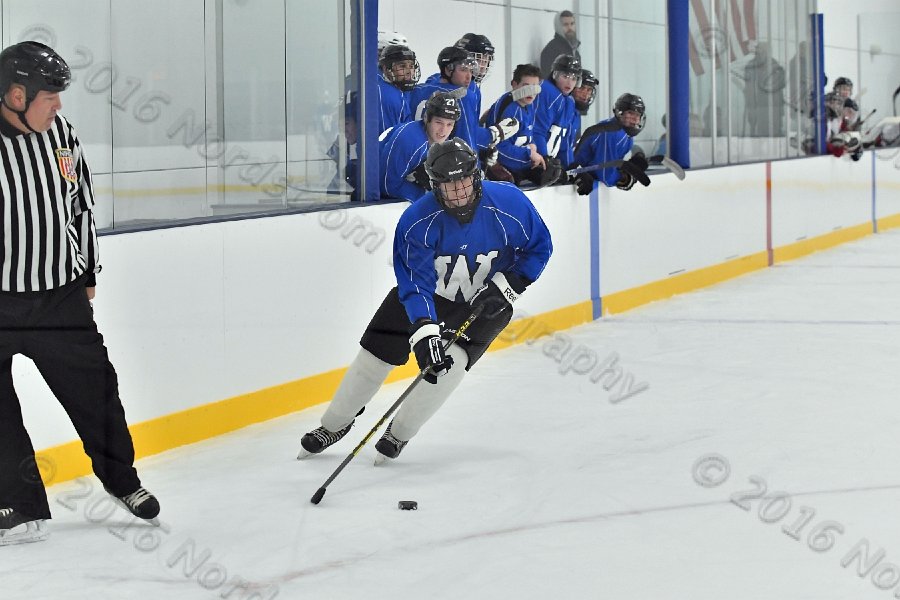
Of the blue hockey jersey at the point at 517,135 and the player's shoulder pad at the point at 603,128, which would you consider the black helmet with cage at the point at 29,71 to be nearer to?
the blue hockey jersey at the point at 517,135

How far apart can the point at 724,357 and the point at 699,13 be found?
12.1 feet

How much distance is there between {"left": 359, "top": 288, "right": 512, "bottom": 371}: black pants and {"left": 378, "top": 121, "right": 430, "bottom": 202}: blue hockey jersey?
4.96 feet

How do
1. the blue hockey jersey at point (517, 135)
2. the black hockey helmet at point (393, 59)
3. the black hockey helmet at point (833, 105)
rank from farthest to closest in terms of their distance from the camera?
the black hockey helmet at point (833, 105) → the blue hockey jersey at point (517, 135) → the black hockey helmet at point (393, 59)

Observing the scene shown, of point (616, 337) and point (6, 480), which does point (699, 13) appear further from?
point (6, 480)

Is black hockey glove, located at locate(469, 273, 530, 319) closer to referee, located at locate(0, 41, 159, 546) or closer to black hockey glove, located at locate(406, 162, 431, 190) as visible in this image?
referee, located at locate(0, 41, 159, 546)

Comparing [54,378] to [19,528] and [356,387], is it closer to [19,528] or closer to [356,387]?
[19,528]

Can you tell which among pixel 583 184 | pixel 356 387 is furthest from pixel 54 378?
pixel 583 184

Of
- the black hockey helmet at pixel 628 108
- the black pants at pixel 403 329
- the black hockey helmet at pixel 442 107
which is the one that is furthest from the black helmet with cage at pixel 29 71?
the black hockey helmet at pixel 628 108

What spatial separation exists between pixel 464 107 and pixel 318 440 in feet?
8.32

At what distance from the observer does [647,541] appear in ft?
11.1

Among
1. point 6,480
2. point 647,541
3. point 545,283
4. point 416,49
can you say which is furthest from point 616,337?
point 6,480

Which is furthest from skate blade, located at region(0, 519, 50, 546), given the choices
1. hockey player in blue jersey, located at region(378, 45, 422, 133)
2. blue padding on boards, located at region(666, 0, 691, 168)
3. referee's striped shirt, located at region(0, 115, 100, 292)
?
blue padding on boards, located at region(666, 0, 691, 168)

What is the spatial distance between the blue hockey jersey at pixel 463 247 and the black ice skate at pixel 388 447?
0.41m

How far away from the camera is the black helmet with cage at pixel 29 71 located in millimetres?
3266
